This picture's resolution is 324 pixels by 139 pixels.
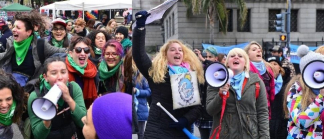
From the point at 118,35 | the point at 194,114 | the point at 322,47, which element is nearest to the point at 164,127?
the point at 194,114

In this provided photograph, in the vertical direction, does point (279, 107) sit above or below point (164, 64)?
below

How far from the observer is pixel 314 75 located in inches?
115

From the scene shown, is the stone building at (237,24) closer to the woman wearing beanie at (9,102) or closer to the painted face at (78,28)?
the woman wearing beanie at (9,102)

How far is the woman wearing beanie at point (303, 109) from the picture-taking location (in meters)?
3.41

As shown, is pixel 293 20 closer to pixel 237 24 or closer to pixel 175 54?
pixel 237 24

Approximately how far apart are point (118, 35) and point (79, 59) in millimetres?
817

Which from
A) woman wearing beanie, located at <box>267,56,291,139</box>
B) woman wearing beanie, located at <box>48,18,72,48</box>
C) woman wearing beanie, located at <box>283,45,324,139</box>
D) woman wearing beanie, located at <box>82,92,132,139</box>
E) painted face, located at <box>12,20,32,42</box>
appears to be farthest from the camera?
woman wearing beanie, located at <box>48,18,72,48</box>

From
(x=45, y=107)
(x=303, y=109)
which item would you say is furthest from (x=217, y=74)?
(x=303, y=109)

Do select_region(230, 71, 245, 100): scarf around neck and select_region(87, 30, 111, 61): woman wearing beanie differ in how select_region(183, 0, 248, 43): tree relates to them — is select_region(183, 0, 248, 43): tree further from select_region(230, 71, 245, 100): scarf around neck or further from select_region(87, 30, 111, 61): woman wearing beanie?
select_region(87, 30, 111, 61): woman wearing beanie

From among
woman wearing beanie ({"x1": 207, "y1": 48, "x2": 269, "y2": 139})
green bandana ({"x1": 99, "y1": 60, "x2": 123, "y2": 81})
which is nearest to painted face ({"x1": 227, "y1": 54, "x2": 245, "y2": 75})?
woman wearing beanie ({"x1": 207, "y1": 48, "x2": 269, "y2": 139})

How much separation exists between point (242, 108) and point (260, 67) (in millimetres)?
296

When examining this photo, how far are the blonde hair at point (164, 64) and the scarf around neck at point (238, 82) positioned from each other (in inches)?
12.4

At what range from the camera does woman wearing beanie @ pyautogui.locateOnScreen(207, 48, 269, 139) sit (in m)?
3.10

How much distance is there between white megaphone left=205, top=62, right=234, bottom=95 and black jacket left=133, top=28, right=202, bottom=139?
0.76 feet
